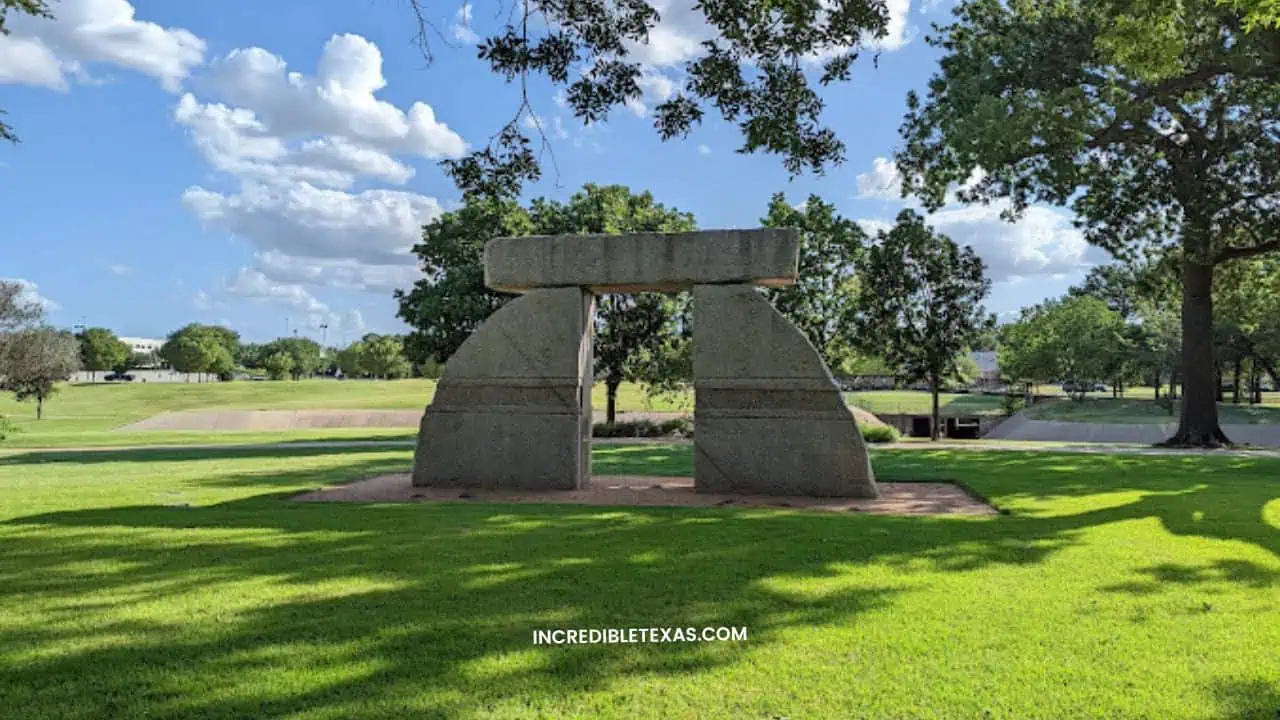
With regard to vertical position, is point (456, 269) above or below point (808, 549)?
above

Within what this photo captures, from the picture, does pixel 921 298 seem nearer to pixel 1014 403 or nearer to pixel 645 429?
pixel 645 429

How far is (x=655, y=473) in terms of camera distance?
15.1 m

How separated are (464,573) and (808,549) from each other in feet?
9.57

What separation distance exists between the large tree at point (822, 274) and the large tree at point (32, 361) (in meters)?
32.1

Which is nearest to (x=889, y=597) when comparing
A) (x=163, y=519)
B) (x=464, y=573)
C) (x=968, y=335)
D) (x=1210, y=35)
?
(x=464, y=573)

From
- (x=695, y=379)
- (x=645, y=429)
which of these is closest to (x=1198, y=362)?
(x=645, y=429)

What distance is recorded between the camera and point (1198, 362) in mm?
23719

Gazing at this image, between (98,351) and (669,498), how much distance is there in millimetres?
100253

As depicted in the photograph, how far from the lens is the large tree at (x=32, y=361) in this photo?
35.6m

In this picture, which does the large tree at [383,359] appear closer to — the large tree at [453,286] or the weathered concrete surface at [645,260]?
A: the large tree at [453,286]

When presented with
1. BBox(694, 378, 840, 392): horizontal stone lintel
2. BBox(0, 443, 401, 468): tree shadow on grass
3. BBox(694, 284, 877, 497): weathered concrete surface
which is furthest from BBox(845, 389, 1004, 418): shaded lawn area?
BBox(694, 378, 840, 392): horizontal stone lintel

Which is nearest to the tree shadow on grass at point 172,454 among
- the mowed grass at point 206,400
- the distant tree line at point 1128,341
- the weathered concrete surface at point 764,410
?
the weathered concrete surface at point 764,410

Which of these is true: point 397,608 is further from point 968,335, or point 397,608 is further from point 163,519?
point 968,335

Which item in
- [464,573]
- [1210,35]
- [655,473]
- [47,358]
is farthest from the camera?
[47,358]
